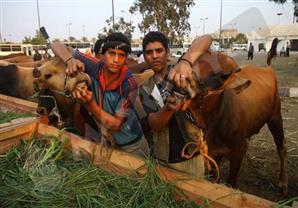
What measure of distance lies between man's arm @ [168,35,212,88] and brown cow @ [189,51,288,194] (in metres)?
0.08

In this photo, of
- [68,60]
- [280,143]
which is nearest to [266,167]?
[280,143]

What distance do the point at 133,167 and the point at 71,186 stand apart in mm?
373

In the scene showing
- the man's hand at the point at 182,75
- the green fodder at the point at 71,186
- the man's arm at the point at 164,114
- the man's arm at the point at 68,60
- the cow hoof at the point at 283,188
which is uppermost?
the man's arm at the point at 68,60

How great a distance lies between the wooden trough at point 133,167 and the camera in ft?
5.27

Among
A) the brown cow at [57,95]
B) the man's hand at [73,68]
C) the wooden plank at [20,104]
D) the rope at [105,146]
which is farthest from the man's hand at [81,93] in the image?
the wooden plank at [20,104]

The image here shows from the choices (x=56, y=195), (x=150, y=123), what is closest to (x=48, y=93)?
(x=150, y=123)

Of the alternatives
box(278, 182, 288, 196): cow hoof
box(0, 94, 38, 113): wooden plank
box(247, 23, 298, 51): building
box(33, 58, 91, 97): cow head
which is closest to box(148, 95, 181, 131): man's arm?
box(33, 58, 91, 97): cow head

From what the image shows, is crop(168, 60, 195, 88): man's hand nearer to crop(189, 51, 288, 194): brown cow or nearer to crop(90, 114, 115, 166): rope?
crop(189, 51, 288, 194): brown cow

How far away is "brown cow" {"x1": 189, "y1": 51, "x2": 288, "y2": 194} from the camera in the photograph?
232cm

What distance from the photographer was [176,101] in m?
1.96

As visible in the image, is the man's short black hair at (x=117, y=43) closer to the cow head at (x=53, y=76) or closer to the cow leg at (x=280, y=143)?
the cow head at (x=53, y=76)

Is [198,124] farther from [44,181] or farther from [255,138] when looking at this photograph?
[255,138]

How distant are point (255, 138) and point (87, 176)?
439 centimetres

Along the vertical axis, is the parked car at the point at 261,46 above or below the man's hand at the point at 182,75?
below
